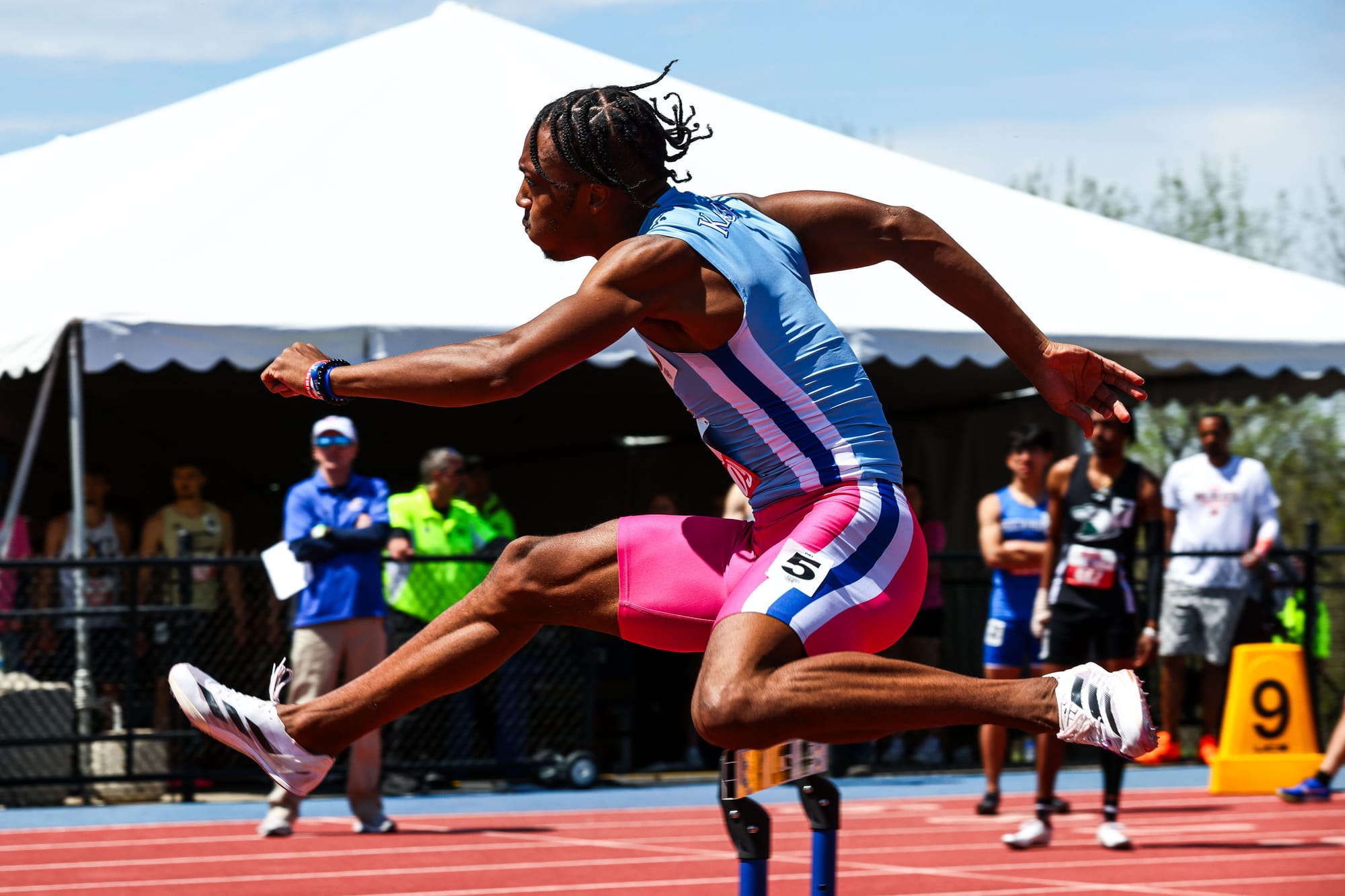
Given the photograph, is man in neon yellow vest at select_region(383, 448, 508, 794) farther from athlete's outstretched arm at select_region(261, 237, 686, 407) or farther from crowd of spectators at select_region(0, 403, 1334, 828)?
athlete's outstretched arm at select_region(261, 237, 686, 407)

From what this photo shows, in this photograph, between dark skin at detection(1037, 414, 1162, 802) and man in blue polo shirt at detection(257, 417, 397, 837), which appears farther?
man in blue polo shirt at detection(257, 417, 397, 837)

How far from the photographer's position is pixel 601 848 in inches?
307

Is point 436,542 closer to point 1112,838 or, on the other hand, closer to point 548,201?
point 1112,838

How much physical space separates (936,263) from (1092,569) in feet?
13.3

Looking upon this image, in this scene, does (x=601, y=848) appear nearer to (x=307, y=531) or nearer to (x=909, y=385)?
(x=307, y=531)

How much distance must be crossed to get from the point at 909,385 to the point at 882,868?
8.13m

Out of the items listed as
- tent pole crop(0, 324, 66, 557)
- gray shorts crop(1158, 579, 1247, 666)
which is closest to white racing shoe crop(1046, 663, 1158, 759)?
tent pole crop(0, 324, 66, 557)

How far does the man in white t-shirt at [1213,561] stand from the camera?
1107 cm

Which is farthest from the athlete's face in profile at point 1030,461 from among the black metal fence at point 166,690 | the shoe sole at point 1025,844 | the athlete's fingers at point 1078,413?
the athlete's fingers at point 1078,413

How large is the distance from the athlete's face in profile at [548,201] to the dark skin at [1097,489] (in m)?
4.33

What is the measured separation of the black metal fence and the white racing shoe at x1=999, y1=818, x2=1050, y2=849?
2.40m

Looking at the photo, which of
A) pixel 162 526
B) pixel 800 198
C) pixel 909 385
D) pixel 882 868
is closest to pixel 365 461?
pixel 909 385

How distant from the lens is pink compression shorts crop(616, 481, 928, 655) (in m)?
3.54

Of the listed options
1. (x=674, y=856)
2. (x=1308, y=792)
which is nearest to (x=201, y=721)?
(x=674, y=856)
